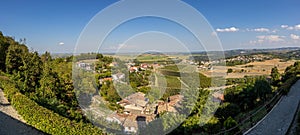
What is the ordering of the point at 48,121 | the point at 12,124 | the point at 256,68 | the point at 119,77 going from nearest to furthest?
1. the point at 48,121
2. the point at 12,124
3. the point at 119,77
4. the point at 256,68

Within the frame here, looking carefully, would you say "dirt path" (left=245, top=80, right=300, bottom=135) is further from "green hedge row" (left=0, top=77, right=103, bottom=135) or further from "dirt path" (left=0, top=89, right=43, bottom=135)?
"dirt path" (left=0, top=89, right=43, bottom=135)

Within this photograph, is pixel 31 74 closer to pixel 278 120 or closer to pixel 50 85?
pixel 50 85

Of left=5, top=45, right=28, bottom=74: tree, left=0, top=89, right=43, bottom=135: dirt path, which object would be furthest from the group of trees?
left=5, top=45, right=28, bottom=74: tree

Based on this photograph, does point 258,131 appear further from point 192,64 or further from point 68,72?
point 68,72

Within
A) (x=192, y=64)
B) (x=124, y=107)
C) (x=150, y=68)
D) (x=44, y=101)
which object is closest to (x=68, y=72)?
(x=44, y=101)

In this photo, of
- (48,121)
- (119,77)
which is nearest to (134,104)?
(119,77)
